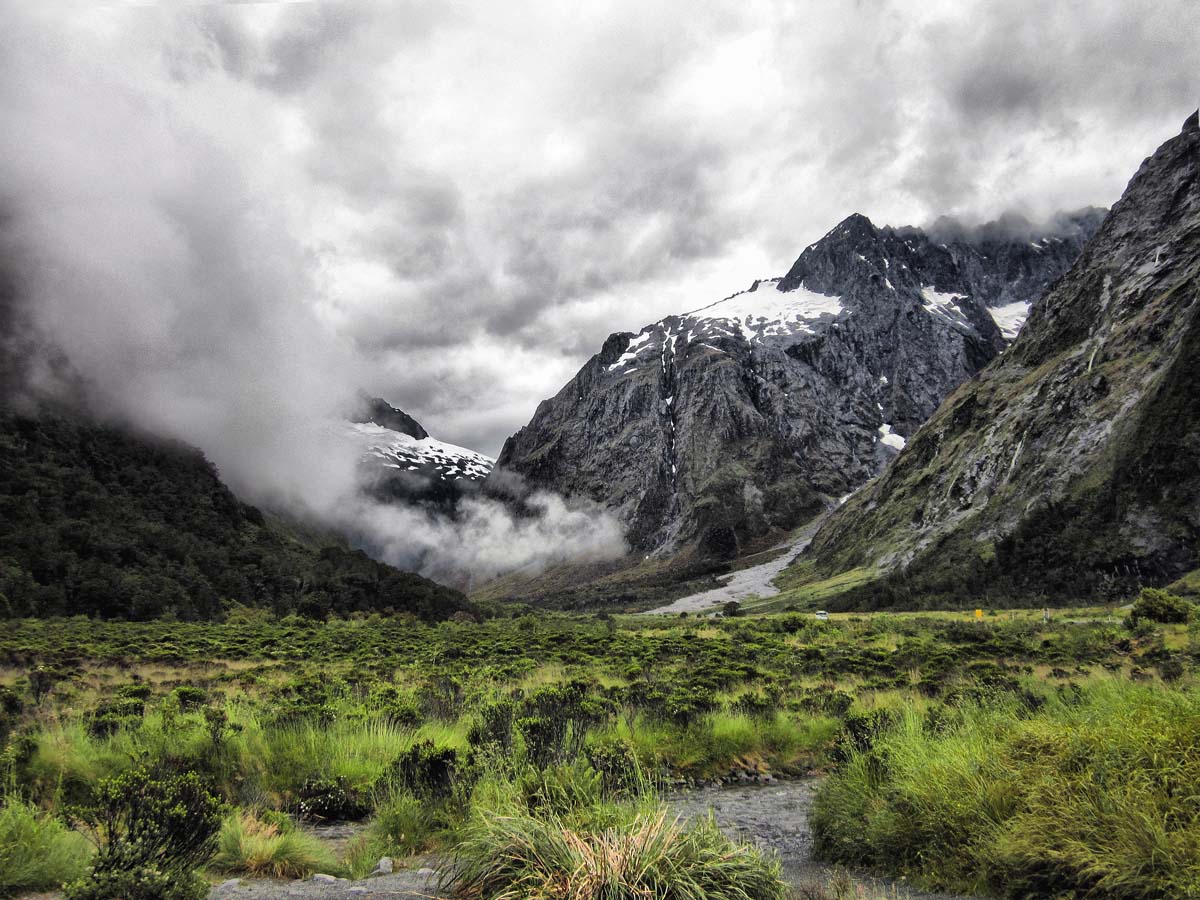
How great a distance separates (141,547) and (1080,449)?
428 feet

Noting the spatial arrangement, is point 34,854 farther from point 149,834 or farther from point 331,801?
point 331,801

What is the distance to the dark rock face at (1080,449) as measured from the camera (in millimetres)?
70750

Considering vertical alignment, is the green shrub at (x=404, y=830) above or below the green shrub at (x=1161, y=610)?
above

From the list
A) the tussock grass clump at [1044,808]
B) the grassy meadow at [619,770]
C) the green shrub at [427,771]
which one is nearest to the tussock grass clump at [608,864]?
the grassy meadow at [619,770]

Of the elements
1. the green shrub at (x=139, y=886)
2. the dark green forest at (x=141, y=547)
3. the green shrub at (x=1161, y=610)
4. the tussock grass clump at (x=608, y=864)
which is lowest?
the green shrub at (x=1161, y=610)

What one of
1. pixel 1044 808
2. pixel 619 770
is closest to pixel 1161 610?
pixel 1044 808

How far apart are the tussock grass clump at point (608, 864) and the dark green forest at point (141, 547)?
6617 centimetres

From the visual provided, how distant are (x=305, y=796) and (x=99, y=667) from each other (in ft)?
63.5

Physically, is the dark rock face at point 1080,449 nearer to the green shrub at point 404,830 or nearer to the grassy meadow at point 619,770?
the grassy meadow at point 619,770

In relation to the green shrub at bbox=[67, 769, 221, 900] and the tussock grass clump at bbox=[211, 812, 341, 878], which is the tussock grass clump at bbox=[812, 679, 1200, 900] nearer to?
the tussock grass clump at bbox=[211, 812, 341, 878]

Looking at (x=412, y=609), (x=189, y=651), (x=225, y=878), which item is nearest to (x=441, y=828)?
(x=225, y=878)

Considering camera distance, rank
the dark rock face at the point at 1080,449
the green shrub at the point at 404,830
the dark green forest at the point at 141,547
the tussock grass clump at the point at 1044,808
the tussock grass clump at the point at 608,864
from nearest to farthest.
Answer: the tussock grass clump at the point at 608,864 < the tussock grass clump at the point at 1044,808 < the green shrub at the point at 404,830 < the dark green forest at the point at 141,547 < the dark rock face at the point at 1080,449

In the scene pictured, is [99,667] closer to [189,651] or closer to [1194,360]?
[189,651]

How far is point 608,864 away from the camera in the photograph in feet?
12.9
